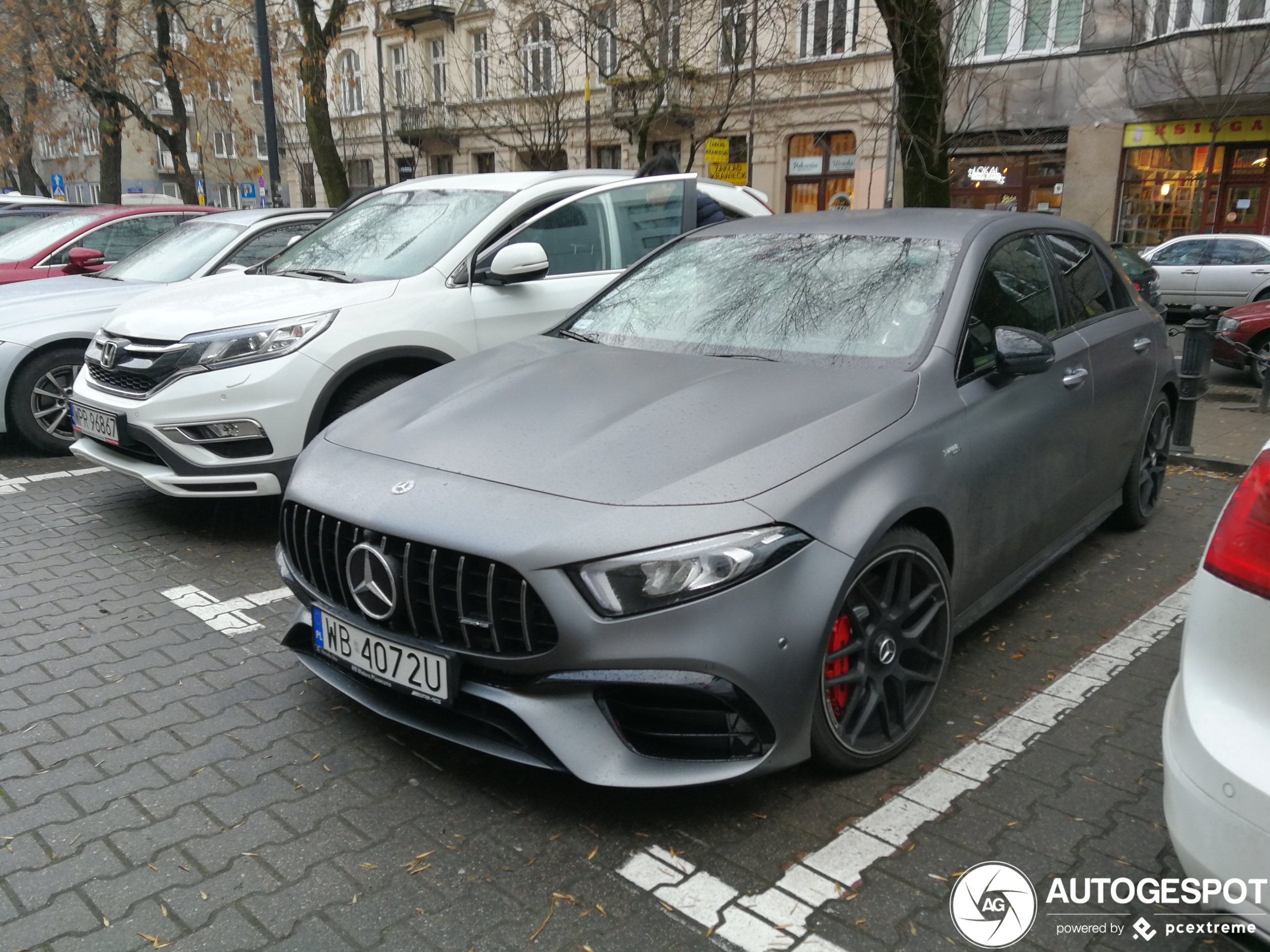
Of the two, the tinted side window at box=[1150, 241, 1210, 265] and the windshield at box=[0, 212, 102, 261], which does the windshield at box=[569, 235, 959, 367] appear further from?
the tinted side window at box=[1150, 241, 1210, 265]

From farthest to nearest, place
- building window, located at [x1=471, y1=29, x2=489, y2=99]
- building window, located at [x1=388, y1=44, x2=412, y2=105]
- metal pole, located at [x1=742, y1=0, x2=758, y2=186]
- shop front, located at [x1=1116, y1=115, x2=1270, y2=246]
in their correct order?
building window, located at [x1=388, y1=44, x2=412, y2=105] → building window, located at [x1=471, y1=29, x2=489, y2=99] → shop front, located at [x1=1116, y1=115, x2=1270, y2=246] → metal pole, located at [x1=742, y1=0, x2=758, y2=186]

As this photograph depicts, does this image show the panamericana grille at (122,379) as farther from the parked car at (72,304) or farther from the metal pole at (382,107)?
the metal pole at (382,107)

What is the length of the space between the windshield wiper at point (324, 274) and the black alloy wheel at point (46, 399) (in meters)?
2.07

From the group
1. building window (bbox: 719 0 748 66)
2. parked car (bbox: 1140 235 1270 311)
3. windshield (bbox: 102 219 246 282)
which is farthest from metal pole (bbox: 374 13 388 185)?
windshield (bbox: 102 219 246 282)

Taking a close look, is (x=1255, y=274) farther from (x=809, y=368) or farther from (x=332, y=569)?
(x=332, y=569)

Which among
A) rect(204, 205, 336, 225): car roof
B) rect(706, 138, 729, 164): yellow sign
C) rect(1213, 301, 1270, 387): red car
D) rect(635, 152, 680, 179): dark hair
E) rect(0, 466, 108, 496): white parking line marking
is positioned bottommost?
rect(0, 466, 108, 496): white parking line marking

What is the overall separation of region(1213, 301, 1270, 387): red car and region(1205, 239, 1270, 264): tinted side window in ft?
21.6

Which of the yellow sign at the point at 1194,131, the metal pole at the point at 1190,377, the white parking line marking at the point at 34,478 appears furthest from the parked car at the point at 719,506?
the yellow sign at the point at 1194,131

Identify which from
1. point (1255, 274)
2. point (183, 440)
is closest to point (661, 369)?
point (183, 440)

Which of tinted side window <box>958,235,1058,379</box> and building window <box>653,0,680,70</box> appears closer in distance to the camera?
tinted side window <box>958,235,1058,379</box>

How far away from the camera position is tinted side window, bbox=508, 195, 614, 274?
621cm

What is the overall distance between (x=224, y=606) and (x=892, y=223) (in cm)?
324

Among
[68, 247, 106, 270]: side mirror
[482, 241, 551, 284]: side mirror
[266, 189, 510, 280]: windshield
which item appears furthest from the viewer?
[68, 247, 106, 270]: side mirror

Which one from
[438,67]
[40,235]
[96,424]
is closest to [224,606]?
[96,424]
